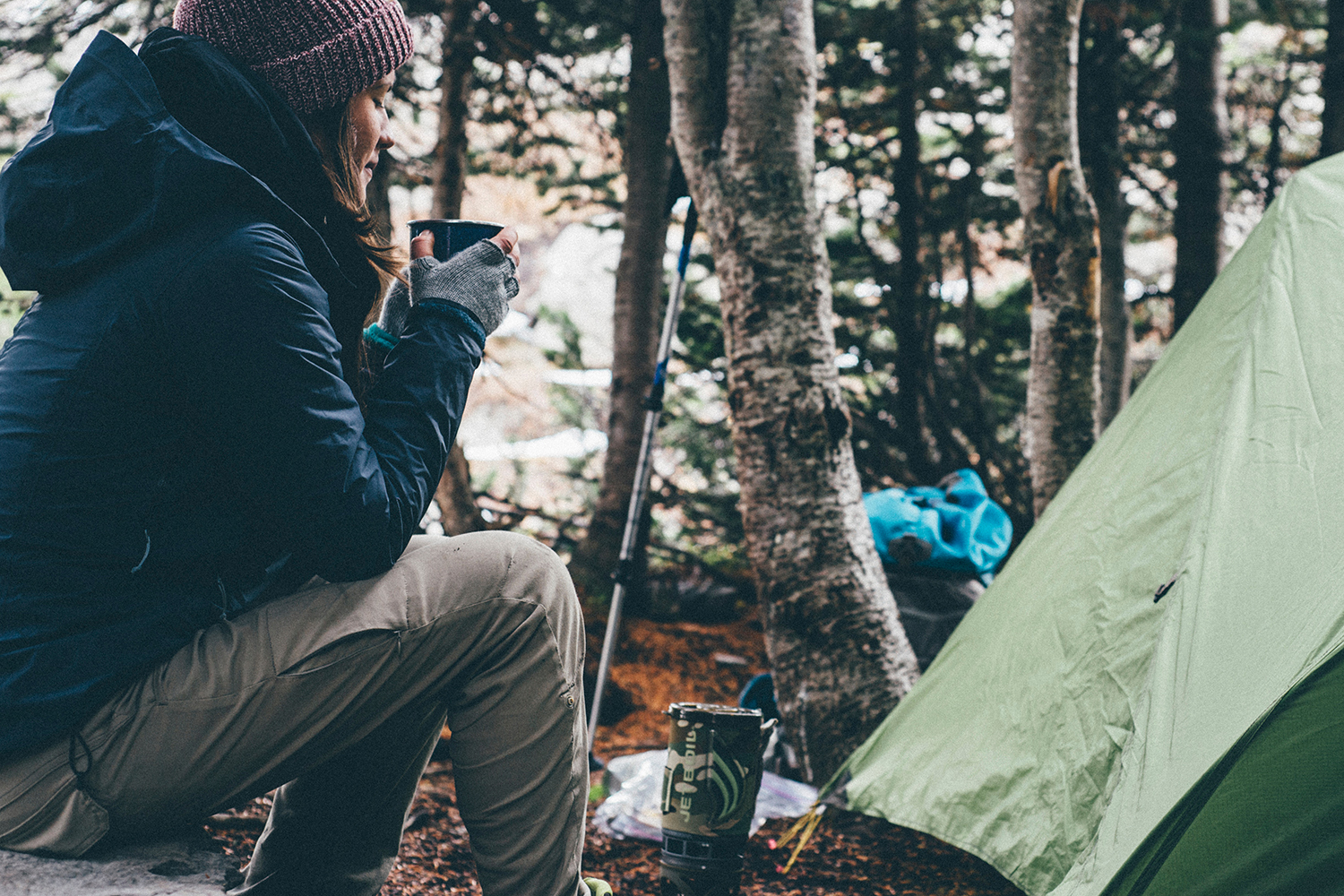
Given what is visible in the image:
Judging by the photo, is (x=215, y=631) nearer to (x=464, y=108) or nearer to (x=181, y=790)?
(x=181, y=790)

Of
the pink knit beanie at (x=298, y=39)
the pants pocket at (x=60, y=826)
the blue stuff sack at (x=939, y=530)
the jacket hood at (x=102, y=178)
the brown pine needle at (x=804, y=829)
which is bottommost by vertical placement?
the brown pine needle at (x=804, y=829)

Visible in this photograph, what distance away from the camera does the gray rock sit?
1.27 metres

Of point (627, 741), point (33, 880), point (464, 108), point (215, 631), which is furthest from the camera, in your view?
point (464, 108)

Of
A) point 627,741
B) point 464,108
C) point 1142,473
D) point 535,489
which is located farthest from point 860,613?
point 535,489

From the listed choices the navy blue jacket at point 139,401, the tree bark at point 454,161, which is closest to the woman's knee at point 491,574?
the navy blue jacket at point 139,401

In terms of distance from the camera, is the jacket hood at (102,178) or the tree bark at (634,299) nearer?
the jacket hood at (102,178)

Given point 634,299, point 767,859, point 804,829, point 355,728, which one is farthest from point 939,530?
point 634,299

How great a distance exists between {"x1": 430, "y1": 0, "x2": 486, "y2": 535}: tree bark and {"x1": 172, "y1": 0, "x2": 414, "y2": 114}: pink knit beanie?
3097 mm

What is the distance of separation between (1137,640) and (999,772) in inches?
18.1

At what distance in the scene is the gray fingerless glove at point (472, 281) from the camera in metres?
1.57

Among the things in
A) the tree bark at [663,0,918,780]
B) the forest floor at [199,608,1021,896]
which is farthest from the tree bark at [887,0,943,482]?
the forest floor at [199,608,1021,896]

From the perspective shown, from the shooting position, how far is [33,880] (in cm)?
127

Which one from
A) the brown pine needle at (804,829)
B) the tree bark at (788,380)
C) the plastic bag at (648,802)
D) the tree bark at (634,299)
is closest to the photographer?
the brown pine needle at (804,829)

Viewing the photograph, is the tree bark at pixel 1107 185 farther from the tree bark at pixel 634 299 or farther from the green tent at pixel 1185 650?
the green tent at pixel 1185 650
